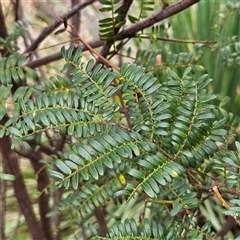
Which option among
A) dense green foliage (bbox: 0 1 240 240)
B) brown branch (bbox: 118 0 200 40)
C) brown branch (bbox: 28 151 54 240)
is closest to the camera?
dense green foliage (bbox: 0 1 240 240)

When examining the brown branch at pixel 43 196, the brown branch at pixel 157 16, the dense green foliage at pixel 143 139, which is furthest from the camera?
the brown branch at pixel 43 196

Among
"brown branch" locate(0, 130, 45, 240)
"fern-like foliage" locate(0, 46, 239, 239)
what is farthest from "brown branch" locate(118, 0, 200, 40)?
"brown branch" locate(0, 130, 45, 240)

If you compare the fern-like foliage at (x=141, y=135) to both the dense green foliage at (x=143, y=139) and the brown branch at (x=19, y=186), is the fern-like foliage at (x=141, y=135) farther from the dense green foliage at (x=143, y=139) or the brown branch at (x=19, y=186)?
the brown branch at (x=19, y=186)

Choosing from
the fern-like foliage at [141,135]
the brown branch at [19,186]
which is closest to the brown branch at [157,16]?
the fern-like foliage at [141,135]

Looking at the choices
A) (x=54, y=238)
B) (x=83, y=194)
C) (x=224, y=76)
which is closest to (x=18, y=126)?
(x=83, y=194)

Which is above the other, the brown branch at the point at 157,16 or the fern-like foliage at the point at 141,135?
the brown branch at the point at 157,16

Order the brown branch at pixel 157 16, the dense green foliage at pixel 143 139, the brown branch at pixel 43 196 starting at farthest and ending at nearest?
1. the brown branch at pixel 43 196
2. the brown branch at pixel 157 16
3. the dense green foliage at pixel 143 139

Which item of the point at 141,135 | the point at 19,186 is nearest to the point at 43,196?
the point at 19,186

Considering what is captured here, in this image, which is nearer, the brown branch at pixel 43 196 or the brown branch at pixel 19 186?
the brown branch at pixel 19 186

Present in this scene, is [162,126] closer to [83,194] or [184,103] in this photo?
[184,103]

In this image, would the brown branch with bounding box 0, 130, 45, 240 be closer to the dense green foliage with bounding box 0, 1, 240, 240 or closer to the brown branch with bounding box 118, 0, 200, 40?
the dense green foliage with bounding box 0, 1, 240, 240

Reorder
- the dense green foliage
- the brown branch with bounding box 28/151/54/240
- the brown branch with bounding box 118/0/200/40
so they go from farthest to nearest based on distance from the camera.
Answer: the brown branch with bounding box 28/151/54/240 → the brown branch with bounding box 118/0/200/40 → the dense green foliage

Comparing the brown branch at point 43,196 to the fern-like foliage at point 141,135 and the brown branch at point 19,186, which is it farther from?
the fern-like foliage at point 141,135

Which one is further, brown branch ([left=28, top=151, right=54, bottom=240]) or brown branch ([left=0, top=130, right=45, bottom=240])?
brown branch ([left=28, top=151, right=54, bottom=240])
